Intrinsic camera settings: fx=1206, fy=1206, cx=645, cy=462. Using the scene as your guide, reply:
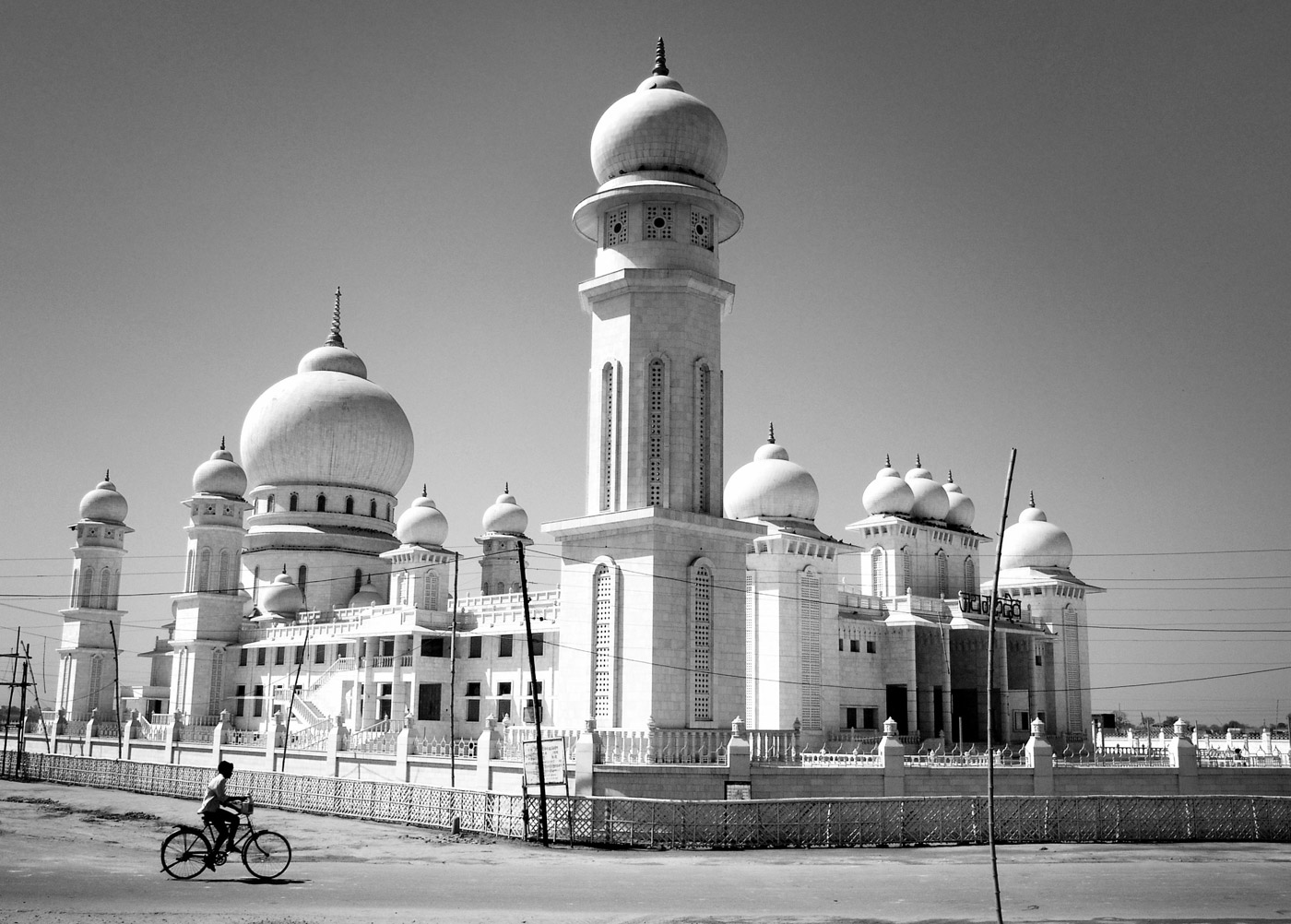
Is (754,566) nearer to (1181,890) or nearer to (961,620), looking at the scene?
(961,620)

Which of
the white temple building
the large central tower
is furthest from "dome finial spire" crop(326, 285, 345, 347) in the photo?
the large central tower

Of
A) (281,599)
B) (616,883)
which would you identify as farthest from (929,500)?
(616,883)

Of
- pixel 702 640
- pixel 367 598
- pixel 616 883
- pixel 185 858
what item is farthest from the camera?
pixel 367 598

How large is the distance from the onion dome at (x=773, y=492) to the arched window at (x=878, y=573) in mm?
5049

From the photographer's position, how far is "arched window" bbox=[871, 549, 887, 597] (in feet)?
169

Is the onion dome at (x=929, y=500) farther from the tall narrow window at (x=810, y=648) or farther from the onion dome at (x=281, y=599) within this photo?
the onion dome at (x=281, y=599)

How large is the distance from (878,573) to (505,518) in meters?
18.6

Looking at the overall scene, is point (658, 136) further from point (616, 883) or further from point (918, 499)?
point (918, 499)

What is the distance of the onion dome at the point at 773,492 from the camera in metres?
47.6

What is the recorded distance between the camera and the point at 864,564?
5228cm

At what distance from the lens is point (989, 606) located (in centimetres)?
5034

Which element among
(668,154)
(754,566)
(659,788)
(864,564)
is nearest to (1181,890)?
(659,788)

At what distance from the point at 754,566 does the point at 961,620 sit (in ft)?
33.7

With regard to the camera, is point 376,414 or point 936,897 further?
point 376,414
